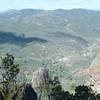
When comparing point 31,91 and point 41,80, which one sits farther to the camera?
point 41,80

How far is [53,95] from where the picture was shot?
96.6m

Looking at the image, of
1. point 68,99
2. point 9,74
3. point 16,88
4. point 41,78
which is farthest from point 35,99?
point 16,88

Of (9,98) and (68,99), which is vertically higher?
(9,98)

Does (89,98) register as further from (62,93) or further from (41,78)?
(41,78)

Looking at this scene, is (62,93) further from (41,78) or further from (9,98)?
(9,98)

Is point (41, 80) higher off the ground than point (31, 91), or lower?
higher

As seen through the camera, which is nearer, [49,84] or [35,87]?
[49,84]

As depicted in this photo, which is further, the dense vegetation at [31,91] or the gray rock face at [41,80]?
the gray rock face at [41,80]

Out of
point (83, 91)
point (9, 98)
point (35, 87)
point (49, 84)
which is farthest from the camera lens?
point (35, 87)

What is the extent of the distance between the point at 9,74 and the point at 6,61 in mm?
3285

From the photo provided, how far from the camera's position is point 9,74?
94.9 meters

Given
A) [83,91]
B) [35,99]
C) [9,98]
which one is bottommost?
[35,99]

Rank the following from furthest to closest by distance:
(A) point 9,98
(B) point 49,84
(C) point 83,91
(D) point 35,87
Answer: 1. (D) point 35,87
2. (B) point 49,84
3. (C) point 83,91
4. (A) point 9,98

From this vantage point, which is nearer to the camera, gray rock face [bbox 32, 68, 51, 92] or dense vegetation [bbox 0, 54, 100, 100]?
dense vegetation [bbox 0, 54, 100, 100]
